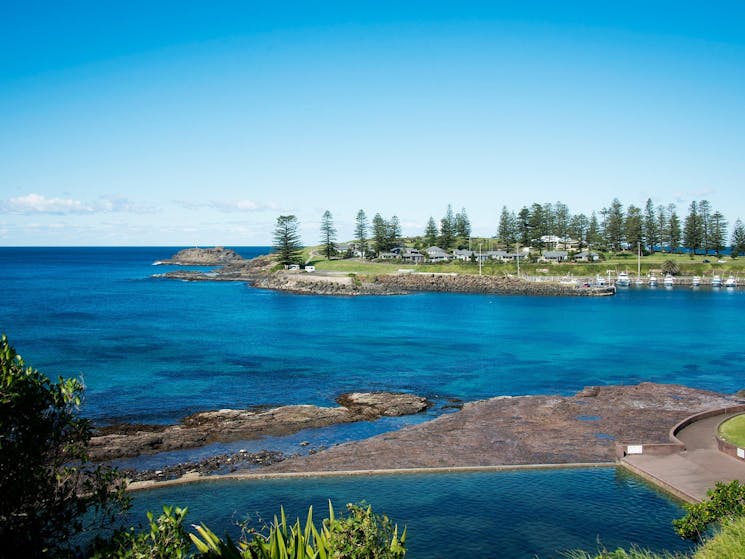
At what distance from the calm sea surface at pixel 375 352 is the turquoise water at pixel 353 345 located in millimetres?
214

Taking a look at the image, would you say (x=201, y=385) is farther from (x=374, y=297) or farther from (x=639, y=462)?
(x=374, y=297)

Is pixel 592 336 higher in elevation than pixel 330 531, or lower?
lower

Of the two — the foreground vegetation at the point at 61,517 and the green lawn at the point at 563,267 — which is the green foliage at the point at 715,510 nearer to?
the foreground vegetation at the point at 61,517

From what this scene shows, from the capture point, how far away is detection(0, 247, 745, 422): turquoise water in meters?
44.1

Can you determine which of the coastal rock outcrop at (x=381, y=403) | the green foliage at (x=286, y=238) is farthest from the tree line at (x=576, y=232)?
the coastal rock outcrop at (x=381, y=403)

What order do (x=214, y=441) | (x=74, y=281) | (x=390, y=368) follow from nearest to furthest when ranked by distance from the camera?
(x=214, y=441) → (x=390, y=368) → (x=74, y=281)

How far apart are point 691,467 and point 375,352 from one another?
3461cm

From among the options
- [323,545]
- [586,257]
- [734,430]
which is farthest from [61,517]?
[586,257]

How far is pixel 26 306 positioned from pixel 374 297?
5598cm

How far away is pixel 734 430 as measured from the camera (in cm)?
2923

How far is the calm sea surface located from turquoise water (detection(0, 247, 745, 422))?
0.70ft

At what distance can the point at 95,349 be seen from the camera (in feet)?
188

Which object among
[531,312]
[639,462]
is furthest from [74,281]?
[639,462]

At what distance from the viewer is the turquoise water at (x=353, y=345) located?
145 feet
